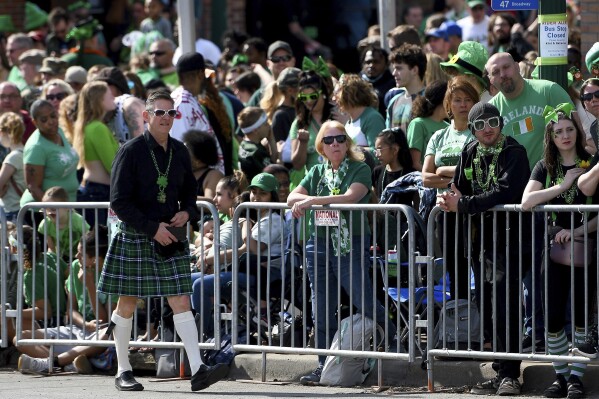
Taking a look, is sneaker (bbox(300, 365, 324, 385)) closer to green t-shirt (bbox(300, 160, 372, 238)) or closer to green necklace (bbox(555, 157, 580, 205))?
green t-shirt (bbox(300, 160, 372, 238))

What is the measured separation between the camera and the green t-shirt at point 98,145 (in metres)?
12.2

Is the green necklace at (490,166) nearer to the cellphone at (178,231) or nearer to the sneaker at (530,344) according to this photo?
the sneaker at (530,344)

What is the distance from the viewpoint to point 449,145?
9938 mm

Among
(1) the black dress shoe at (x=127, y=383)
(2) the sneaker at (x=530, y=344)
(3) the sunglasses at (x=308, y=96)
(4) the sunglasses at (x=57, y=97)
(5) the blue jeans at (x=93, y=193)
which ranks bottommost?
(1) the black dress shoe at (x=127, y=383)

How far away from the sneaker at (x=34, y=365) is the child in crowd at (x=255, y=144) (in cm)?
222

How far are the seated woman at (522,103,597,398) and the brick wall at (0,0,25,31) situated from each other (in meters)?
14.0

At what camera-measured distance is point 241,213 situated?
1056cm

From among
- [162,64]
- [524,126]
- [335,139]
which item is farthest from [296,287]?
[162,64]

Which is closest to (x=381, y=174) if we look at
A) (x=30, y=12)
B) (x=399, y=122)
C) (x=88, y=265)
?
(x=399, y=122)

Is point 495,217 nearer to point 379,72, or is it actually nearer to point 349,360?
point 349,360

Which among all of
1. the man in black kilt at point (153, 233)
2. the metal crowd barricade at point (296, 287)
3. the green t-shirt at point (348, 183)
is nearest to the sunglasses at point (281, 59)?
the metal crowd barricade at point (296, 287)

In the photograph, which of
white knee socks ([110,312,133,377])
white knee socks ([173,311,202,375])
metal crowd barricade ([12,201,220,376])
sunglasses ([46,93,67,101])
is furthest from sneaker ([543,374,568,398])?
sunglasses ([46,93,67,101])

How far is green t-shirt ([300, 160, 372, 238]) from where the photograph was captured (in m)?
9.91

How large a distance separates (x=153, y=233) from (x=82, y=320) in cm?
167
